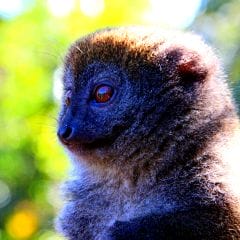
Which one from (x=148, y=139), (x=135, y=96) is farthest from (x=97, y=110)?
(x=148, y=139)

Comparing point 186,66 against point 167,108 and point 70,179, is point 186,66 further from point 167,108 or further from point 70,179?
point 70,179

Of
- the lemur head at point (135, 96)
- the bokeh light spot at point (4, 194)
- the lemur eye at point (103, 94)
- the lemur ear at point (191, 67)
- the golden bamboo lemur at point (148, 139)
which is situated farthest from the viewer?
the bokeh light spot at point (4, 194)

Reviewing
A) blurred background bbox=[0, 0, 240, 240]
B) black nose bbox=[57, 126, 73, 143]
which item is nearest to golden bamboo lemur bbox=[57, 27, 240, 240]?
black nose bbox=[57, 126, 73, 143]

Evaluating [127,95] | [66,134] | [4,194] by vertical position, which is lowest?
[4,194]

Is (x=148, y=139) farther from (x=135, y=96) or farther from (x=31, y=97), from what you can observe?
(x=31, y=97)

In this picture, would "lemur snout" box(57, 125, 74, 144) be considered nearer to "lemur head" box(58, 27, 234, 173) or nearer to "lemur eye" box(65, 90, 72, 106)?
"lemur head" box(58, 27, 234, 173)

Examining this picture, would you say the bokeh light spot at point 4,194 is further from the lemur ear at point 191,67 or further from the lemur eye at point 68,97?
the lemur ear at point 191,67

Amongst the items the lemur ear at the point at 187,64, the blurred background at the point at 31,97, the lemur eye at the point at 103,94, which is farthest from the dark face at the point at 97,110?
the blurred background at the point at 31,97

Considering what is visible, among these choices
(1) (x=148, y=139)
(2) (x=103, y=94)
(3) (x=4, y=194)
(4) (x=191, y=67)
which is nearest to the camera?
(1) (x=148, y=139)
